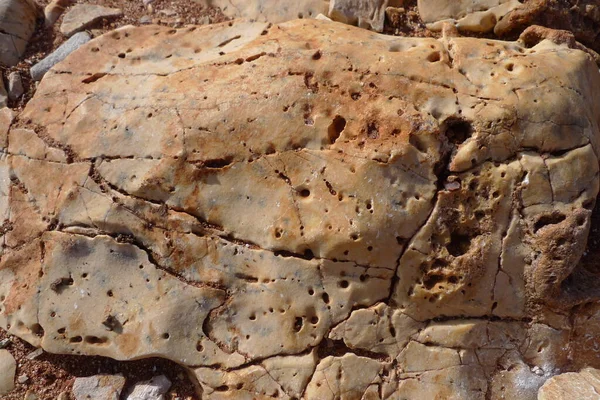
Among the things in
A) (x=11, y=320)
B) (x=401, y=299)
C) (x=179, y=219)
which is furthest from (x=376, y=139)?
(x=11, y=320)

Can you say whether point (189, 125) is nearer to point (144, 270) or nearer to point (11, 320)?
point (144, 270)

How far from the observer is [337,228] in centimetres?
333

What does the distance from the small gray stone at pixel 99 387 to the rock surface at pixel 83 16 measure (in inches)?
114

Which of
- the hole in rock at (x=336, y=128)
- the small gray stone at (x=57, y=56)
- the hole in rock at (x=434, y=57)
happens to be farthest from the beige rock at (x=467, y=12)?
the small gray stone at (x=57, y=56)

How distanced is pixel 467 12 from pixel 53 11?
348 cm

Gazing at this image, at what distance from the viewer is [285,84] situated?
140 inches

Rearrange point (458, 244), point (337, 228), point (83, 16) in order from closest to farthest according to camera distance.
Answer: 1. point (337, 228)
2. point (458, 244)
3. point (83, 16)

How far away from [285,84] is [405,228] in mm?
1169

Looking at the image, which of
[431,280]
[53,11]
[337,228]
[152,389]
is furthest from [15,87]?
[431,280]

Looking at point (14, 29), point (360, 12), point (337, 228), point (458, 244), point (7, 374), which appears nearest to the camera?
point (337, 228)

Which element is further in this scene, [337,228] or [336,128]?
[336,128]

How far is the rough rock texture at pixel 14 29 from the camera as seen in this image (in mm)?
4676

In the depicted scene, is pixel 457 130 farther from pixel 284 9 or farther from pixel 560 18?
pixel 284 9

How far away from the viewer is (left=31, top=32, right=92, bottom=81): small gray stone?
460cm
